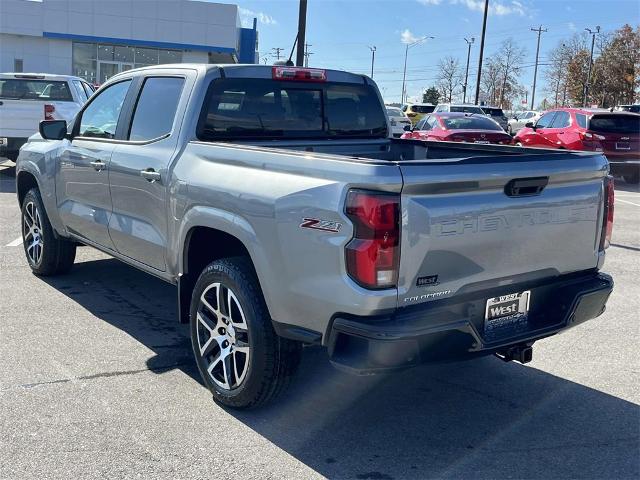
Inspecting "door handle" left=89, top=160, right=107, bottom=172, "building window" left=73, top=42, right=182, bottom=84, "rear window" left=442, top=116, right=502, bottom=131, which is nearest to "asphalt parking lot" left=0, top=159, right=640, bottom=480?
"door handle" left=89, top=160, right=107, bottom=172

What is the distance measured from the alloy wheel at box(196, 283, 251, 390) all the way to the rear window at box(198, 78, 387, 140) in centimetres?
113

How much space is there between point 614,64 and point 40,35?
52889 mm

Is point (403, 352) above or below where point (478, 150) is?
below

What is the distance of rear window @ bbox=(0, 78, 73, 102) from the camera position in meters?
14.0

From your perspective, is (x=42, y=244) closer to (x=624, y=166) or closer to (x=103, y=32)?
(x=624, y=166)

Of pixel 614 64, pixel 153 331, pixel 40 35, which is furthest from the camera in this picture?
pixel 614 64

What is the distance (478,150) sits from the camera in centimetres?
512

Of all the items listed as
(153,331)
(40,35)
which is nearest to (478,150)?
(153,331)

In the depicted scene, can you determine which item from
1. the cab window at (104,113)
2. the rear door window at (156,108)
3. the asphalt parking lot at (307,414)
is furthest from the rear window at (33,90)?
the rear door window at (156,108)

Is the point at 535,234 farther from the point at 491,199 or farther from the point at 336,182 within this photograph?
the point at 336,182

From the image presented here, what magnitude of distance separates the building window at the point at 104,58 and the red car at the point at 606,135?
2681 cm

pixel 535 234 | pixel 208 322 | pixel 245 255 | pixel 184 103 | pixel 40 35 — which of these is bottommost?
pixel 208 322

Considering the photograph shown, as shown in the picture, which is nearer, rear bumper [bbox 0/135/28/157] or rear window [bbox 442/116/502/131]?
rear bumper [bbox 0/135/28/157]

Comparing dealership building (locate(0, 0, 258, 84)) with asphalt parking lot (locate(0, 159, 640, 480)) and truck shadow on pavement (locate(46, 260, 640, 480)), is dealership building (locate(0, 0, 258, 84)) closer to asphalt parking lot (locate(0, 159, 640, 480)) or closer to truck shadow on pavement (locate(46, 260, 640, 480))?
asphalt parking lot (locate(0, 159, 640, 480))
